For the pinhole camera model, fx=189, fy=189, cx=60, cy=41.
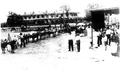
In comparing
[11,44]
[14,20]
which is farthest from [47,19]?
[11,44]

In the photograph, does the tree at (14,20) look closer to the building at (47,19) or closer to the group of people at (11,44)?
the building at (47,19)

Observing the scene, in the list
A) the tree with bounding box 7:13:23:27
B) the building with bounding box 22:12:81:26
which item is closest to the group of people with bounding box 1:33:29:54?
the tree with bounding box 7:13:23:27

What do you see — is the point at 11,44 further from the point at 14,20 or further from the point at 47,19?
the point at 47,19

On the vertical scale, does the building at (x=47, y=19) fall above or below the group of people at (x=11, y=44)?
above

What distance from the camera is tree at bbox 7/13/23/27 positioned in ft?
185

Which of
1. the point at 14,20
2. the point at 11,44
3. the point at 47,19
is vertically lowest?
the point at 11,44

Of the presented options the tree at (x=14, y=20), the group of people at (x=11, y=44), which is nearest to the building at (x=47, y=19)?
the tree at (x=14, y=20)

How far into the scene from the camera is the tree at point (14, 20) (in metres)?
56.4

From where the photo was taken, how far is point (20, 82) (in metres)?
7.21

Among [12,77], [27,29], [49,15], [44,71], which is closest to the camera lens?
[12,77]

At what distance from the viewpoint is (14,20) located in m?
57.9

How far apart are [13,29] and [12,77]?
53.1 m

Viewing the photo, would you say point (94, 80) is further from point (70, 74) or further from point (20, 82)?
point (20, 82)

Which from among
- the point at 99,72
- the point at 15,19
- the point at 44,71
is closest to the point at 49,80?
the point at 44,71
